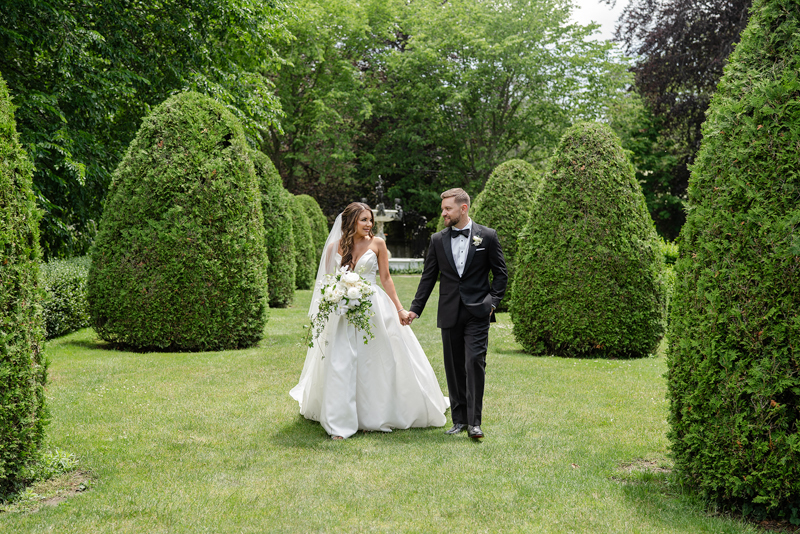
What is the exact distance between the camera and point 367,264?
6.59 metres

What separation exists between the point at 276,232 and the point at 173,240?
285 inches

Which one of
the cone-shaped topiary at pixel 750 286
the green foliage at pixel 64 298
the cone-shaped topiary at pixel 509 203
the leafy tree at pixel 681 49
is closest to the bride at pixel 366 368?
the cone-shaped topiary at pixel 750 286

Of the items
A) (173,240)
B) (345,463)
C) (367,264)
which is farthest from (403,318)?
(173,240)

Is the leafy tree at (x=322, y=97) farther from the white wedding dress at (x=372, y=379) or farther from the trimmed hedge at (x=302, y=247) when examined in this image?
the white wedding dress at (x=372, y=379)

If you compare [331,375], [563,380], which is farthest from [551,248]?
[331,375]

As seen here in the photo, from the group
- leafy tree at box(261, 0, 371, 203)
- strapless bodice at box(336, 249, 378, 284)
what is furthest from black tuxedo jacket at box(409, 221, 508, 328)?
leafy tree at box(261, 0, 371, 203)

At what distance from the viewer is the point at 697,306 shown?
4199 millimetres

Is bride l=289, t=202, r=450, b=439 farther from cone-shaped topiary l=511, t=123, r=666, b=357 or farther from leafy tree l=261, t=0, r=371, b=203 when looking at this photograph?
leafy tree l=261, t=0, r=371, b=203

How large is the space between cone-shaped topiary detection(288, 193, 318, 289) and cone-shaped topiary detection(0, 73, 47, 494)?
19563 mm

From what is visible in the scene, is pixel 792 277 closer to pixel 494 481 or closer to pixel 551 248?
pixel 494 481

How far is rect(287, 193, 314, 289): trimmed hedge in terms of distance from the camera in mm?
24281

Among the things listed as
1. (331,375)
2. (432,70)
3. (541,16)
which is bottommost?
(331,375)

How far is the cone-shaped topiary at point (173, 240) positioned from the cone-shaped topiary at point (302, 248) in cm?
1329

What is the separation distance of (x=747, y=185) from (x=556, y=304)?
6.72 m
